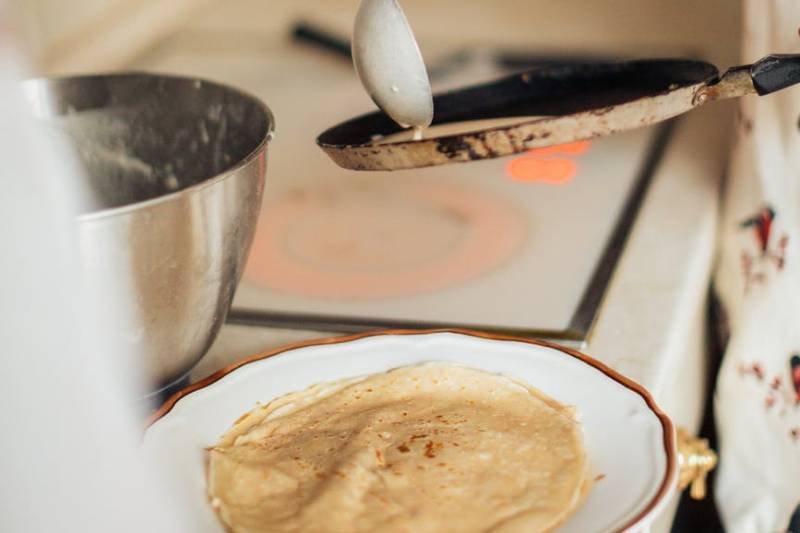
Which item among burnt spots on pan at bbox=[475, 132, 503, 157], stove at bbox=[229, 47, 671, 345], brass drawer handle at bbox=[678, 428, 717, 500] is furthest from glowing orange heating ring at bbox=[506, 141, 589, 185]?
burnt spots on pan at bbox=[475, 132, 503, 157]

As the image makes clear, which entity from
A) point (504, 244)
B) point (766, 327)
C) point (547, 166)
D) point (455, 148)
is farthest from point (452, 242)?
point (455, 148)

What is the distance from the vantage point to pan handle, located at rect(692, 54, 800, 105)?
0.56 metres

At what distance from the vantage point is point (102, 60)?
55.7 inches

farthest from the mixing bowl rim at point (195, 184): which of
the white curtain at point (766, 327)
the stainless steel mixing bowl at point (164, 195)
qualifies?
the white curtain at point (766, 327)

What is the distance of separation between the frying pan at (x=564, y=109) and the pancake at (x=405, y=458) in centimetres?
14

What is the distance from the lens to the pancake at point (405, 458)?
481 mm

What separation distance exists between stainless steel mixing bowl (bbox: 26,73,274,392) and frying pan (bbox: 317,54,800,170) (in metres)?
0.08

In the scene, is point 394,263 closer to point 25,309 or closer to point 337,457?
point 337,457

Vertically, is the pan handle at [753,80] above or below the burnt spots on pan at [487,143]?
above

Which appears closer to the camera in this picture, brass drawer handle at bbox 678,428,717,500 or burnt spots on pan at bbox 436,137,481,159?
burnt spots on pan at bbox 436,137,481,159

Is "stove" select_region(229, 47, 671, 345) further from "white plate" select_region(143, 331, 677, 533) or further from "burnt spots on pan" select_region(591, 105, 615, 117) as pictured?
"burnt spots on pan" select_region(591, 105, 615, 117)

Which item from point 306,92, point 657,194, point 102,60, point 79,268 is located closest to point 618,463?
point 79,268

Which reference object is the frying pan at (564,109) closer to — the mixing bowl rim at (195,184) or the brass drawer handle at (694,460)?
the mixing bowl rim at (195,184)

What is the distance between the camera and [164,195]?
54cm
